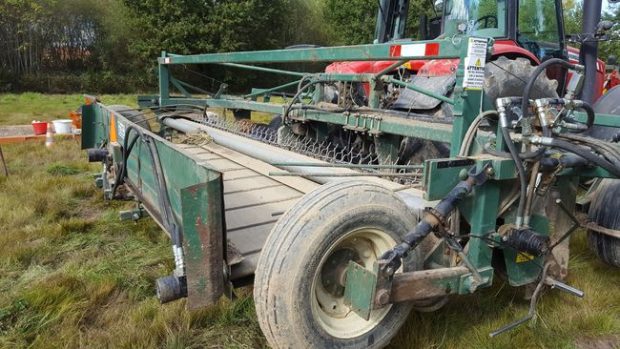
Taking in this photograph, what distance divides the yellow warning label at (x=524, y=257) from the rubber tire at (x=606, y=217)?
765 millimetres

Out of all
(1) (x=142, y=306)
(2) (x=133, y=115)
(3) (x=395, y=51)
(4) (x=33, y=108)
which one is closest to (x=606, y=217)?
(3) (x=395, y=51)

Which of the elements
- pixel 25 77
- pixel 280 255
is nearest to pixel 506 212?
pixel 280 255

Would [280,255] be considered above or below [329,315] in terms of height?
above

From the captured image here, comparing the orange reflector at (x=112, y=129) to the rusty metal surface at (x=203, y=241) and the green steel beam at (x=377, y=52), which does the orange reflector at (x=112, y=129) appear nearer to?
the green steel beam at (x=377, y=52)

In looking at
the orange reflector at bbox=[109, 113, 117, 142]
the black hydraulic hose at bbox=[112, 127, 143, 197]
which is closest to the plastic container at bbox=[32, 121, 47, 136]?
the orange reflector at bbox=[109, 113, 117, 142]

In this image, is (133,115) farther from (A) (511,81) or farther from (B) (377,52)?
(A) (511,81)

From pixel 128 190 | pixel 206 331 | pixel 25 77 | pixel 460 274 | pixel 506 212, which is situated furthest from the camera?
pixel 25 77

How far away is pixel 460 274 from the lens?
206 cm

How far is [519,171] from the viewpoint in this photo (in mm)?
2035

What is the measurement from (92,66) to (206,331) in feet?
64.3

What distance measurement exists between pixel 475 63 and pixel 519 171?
487 mm

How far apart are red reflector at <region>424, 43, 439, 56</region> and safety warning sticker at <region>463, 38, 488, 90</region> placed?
0.44 ft

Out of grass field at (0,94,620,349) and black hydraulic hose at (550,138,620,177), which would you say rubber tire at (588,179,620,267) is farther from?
black hydraulic hose at (550,138,620,177)

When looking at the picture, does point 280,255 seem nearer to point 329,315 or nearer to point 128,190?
point 329,315
